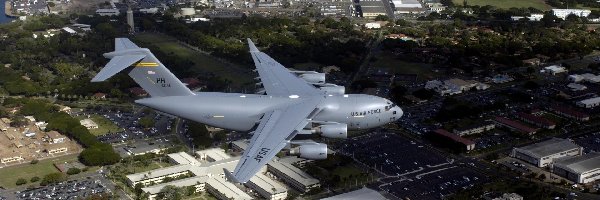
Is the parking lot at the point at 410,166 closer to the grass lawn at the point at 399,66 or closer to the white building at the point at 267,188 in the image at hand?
the white building at the point at 267,188

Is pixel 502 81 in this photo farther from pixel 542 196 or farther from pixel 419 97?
pixel 542 196

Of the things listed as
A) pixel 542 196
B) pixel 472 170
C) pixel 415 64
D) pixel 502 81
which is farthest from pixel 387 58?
pixel 542 196

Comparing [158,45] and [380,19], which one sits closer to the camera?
[158,45]

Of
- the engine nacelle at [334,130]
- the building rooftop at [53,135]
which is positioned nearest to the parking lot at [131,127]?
the building rooftop at [53,135]

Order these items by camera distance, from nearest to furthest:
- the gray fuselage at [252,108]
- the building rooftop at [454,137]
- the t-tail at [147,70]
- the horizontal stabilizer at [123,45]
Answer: the t-tail at [147,70]
the gray fuselage at [252,108]
the horizontal stabilizer at [123,45]
the building rooftop at [454,137]

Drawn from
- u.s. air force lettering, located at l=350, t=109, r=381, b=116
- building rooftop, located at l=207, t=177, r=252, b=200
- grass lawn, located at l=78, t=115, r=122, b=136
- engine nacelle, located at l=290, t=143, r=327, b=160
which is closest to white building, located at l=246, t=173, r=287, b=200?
building rooftop, located at l=207, t=177, r=252, b=200
